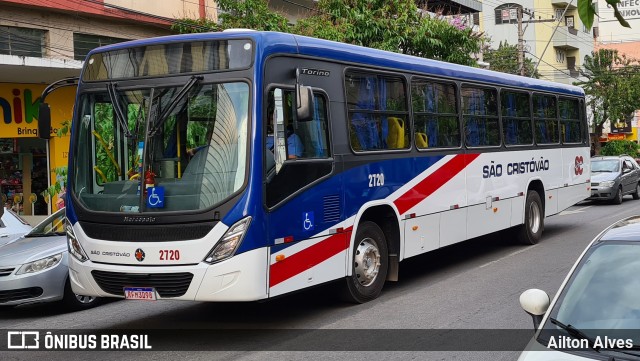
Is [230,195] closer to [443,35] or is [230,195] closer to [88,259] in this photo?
[88,259]

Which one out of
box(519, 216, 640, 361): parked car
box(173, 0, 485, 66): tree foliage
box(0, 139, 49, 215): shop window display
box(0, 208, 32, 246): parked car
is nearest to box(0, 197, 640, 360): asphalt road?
box(519, 216, 640, 361): parked car

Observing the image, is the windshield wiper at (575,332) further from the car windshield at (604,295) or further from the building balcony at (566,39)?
the building balcony at (566,39)

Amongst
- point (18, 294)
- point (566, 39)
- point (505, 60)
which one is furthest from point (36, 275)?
point (566, 39)

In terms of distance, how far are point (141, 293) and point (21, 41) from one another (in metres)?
12.2

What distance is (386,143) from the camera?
1002 centimetres

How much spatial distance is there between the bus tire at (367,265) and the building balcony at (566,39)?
53.2m

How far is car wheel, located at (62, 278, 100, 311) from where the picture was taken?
991 centimetres

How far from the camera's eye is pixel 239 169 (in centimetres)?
752

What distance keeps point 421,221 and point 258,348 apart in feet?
12.8

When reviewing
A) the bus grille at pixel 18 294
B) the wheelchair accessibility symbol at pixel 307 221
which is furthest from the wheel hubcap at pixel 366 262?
the bus grille at pixel 18 294

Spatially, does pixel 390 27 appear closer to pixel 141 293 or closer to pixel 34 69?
pixel 34 69

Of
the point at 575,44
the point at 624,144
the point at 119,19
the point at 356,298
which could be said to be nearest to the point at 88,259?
the point at 356,298

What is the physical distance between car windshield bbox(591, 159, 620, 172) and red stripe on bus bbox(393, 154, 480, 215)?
15914 millimetres

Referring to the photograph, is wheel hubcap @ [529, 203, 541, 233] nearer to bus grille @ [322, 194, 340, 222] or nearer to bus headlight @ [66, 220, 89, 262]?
bus grille @ [322, 194, 340, 222]
